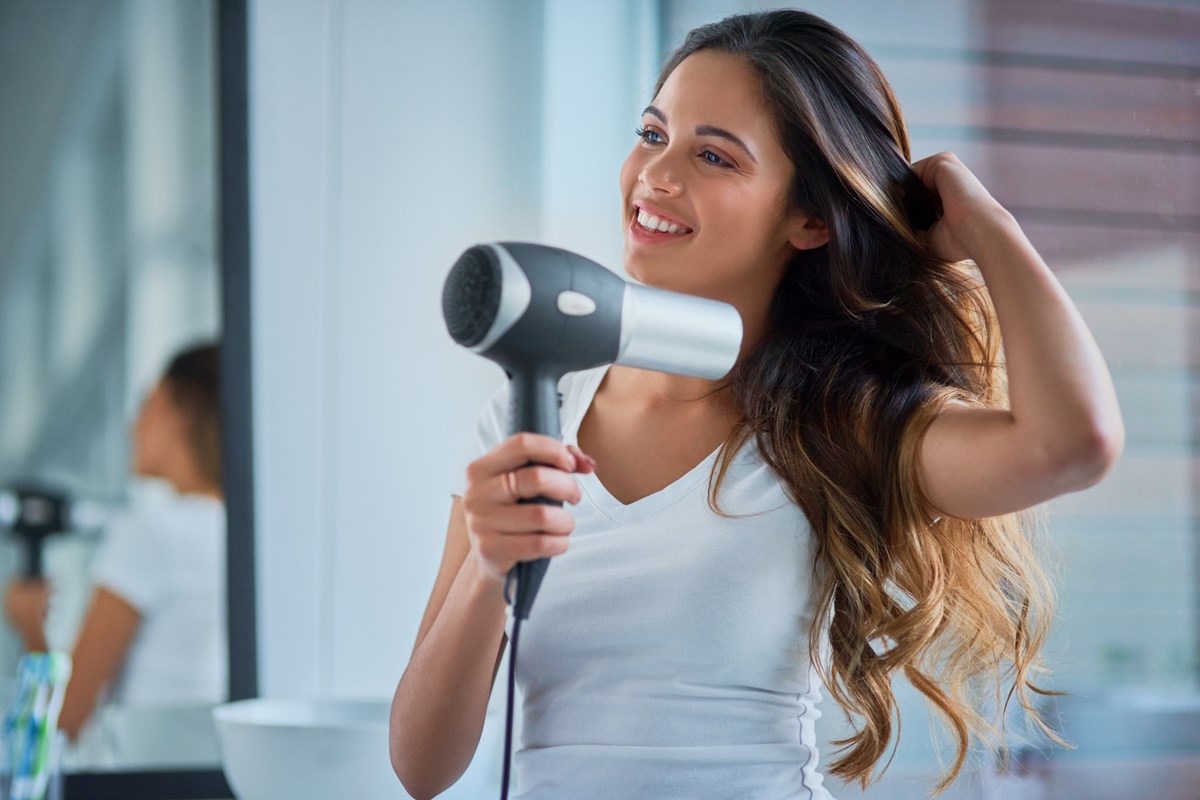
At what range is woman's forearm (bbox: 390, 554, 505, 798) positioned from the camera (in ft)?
3.16

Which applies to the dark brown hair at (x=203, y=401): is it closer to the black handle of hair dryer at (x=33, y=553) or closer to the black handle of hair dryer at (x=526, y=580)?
the black handle of hair dryer at (x=33, y=553)

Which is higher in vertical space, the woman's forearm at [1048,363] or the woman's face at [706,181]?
the woman's face at [706,181]

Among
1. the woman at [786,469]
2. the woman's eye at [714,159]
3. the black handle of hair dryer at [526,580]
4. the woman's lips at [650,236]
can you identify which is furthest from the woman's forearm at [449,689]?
the woman's eye at [714,159]

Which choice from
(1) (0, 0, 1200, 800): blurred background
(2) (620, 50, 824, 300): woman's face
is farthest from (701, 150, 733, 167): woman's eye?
(1) (0, 0, 1200, 800): blurred background

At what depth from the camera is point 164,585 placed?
5.56ft

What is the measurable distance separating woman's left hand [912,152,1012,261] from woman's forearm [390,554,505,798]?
564mm

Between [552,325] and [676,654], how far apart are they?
0.38 meters

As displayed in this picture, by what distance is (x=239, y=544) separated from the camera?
5.68ft

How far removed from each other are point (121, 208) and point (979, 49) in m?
1.24

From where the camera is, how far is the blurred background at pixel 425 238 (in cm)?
126

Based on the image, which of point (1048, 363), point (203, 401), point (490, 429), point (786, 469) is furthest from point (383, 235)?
point (1048, 363)

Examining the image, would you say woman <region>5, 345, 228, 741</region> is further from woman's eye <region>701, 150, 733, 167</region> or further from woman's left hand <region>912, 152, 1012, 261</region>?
woman's left hand <region>912, 152, 1012, 261</region>

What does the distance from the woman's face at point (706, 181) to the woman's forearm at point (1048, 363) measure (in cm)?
23

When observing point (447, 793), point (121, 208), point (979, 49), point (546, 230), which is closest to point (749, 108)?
point (979, 49)
